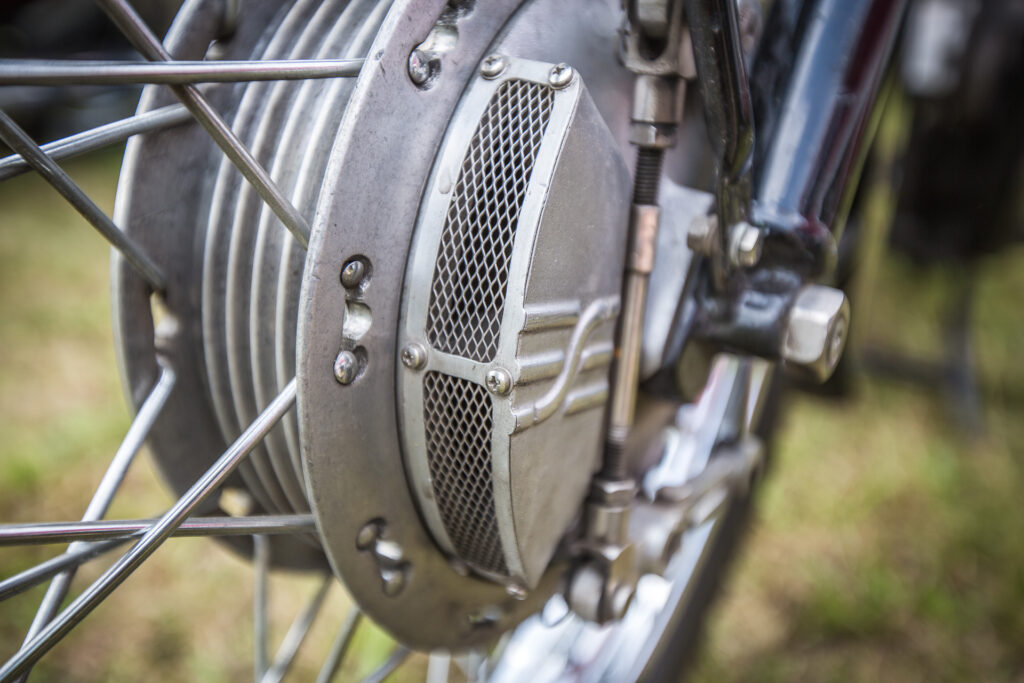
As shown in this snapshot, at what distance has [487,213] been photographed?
25.7 inches

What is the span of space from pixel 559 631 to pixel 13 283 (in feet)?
6.92

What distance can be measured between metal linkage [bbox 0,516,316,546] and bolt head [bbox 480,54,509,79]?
1.29 ft

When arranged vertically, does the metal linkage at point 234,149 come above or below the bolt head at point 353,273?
above

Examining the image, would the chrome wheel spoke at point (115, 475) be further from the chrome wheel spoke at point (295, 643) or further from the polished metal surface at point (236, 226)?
the chrome wheel spoke at point (295, 643)

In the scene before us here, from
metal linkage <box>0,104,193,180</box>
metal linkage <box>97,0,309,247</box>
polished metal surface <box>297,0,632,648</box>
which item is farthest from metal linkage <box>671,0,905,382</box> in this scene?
metal linkage <box>0,104,193,180</box>

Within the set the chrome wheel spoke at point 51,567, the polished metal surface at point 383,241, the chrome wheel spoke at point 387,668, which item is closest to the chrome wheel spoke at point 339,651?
the chrome wheel spoke at point 387,668

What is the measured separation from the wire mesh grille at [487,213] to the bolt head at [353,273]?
57mm

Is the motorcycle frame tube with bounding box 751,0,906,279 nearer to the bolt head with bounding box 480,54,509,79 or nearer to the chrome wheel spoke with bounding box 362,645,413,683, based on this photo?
the bolt head with bounding box 480,54,509,79

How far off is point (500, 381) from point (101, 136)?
38 cm

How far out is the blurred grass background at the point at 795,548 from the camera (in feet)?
4.52

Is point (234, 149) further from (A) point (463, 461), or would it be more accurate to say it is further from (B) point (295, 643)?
(B) point (295, 643)

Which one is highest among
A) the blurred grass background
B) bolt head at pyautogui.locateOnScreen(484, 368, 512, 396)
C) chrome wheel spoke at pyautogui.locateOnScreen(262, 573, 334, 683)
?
bolt head at pyautogui.locateOnScreen(484, 368, 512, 396)

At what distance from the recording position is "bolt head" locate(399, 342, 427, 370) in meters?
0.65

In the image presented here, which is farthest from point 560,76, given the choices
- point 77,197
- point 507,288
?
point 77,197
